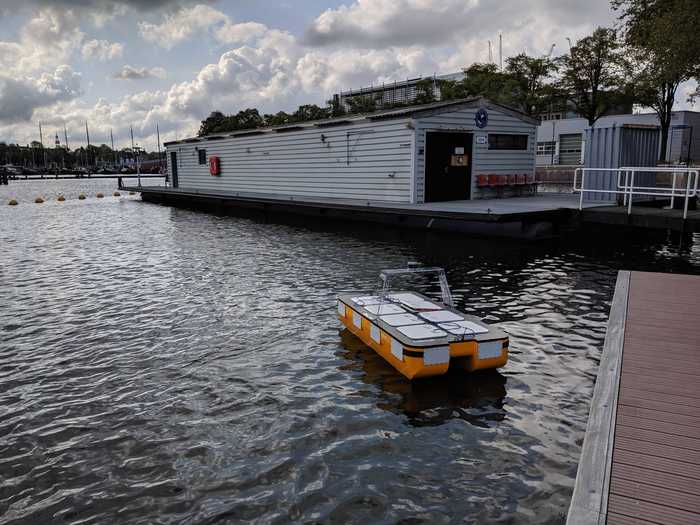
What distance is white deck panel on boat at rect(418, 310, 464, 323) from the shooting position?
7643mm

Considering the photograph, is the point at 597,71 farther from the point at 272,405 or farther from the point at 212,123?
the point at 212,123

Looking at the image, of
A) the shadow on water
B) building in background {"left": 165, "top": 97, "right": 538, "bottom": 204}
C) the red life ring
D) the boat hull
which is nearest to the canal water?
the shadow on water

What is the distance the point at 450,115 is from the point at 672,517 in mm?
19457

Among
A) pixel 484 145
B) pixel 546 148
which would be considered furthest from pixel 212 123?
pixel 484 145

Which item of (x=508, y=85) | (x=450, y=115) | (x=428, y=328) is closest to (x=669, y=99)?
(x=508, y=85)

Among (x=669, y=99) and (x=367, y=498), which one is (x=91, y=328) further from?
(x=669, y=99)

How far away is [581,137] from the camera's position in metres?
64.0

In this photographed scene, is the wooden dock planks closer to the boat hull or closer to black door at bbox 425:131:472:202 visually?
the boat hull

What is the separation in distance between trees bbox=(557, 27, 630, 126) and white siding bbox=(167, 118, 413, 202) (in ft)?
95.6

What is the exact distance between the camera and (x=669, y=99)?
135 ft

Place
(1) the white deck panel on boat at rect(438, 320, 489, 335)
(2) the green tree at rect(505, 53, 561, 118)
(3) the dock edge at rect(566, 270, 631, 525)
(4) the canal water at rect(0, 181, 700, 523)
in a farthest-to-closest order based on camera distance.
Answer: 1. (2) the green tree at rect(505, 53, 561, 118)
2. (1) the white deck panel on boat at rect(438, 320, 489, 335)
3. (4) the canal water at rect(0, 181, 700, 523)
4. (3) the dock edge at rect(566, 270, 631, 525)

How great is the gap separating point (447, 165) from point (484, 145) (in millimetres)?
2221

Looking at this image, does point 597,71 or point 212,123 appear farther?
point 212,123

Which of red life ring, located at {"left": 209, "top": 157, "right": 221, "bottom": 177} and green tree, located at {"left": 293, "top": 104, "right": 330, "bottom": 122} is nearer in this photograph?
red life ring, located at {"left": 209, "top": 157, "right": 221, "bottom": 177}
